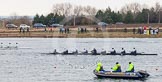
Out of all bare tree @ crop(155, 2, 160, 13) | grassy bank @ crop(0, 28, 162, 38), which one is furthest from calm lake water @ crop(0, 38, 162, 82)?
bare tree @ crop(155, 2, 160, 13)

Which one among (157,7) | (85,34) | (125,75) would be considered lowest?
(85,34)

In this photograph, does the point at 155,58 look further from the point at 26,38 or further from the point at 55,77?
the point at 26,38

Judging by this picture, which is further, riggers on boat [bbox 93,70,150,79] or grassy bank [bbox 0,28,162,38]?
grassy bank [bbox 0,28,162,38]

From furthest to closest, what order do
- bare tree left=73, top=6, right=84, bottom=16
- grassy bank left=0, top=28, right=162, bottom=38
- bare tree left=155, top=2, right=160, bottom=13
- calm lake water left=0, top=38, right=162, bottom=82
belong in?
bare tree left=73, top=6, right=84, bottom=16
bare tree left=155, top=2, right=160, bottom=13
grassy bank left=0, top=28, right=162, bottom=38
calm lake water left=0, top=38, right=162, bottom=82

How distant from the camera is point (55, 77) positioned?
58750 millimetres

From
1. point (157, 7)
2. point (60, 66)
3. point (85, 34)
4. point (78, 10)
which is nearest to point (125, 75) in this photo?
point (60, 66)

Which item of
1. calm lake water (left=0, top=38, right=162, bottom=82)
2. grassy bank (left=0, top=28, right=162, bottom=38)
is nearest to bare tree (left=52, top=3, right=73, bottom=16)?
grassy bank (left=0, top=28, right=162, bottom=38)

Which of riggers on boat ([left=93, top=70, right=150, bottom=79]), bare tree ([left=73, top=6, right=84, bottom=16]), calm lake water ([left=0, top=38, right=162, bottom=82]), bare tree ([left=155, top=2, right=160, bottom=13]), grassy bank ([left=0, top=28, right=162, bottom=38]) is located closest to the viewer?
riggers on boat ([left=93, top=70, right=150, bottom=79])

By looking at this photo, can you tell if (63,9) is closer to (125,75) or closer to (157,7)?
(157,7)

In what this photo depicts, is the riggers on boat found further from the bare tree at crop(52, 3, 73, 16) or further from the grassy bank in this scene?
the bare tree at crop(52, 3, 73, 16)

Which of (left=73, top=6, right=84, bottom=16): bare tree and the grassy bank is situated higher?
(left=73, top=6, right=84, bottom=16): bare tree

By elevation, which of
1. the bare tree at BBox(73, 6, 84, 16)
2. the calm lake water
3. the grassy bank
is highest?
the bare tree at BBox(73, 6, 84, 16)

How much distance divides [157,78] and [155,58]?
2106 cm

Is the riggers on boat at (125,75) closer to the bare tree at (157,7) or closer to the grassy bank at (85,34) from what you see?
the grassy bank at (85,34)
